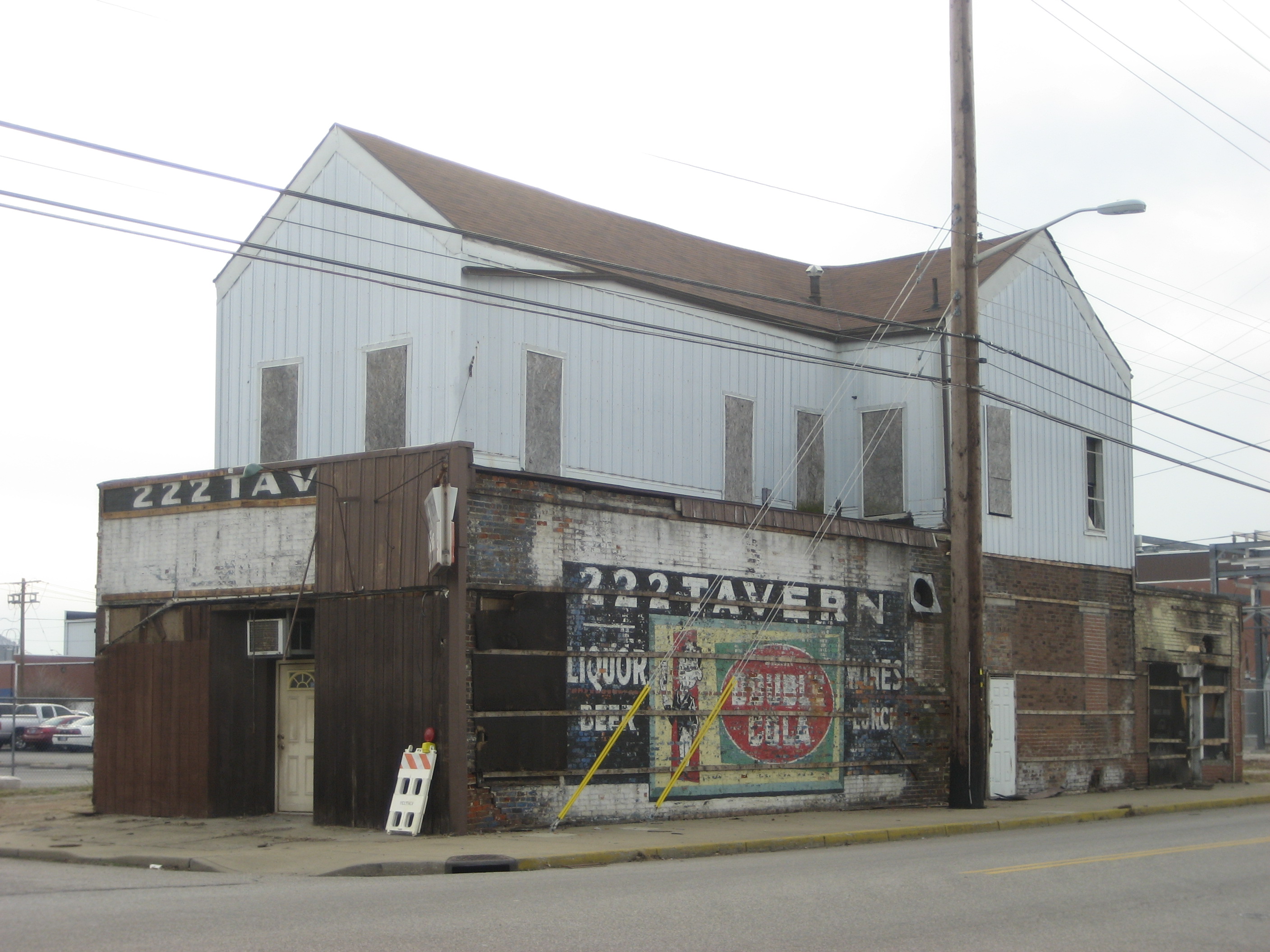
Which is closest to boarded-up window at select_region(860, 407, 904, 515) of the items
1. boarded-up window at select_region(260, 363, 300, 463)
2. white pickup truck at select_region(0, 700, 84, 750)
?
boarded-up window at select_region(260, 363, 300, 463)

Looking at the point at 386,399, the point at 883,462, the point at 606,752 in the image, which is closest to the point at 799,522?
the point at 883,462

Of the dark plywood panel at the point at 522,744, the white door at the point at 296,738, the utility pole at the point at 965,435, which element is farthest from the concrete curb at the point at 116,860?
the utility pole at the point at 965,435

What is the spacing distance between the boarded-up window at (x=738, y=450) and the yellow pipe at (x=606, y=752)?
17.5 ft

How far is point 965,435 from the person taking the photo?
20000 millimetres

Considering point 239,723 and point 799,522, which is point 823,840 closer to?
point 799,522

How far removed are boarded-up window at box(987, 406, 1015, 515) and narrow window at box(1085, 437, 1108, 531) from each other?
288 centimetres

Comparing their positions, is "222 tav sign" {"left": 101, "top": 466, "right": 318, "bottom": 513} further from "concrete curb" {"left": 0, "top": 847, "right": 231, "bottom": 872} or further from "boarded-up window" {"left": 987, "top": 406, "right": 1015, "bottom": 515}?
"boarded-up window" {"left": 987, "top": 406, "right": 1015, "bottom": 515}

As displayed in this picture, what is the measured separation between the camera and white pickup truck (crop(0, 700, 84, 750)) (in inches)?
1708

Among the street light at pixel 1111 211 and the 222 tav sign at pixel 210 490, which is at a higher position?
the street light at pixel 1111 211

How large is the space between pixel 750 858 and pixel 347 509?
6576 millimetres

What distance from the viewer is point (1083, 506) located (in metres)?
26.7

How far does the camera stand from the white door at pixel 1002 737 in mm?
23781

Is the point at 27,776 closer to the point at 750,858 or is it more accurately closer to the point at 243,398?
the point at 243,398

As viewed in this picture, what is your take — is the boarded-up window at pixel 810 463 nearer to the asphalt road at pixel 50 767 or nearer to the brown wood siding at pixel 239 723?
the brown wood siding at pixel 239 723
